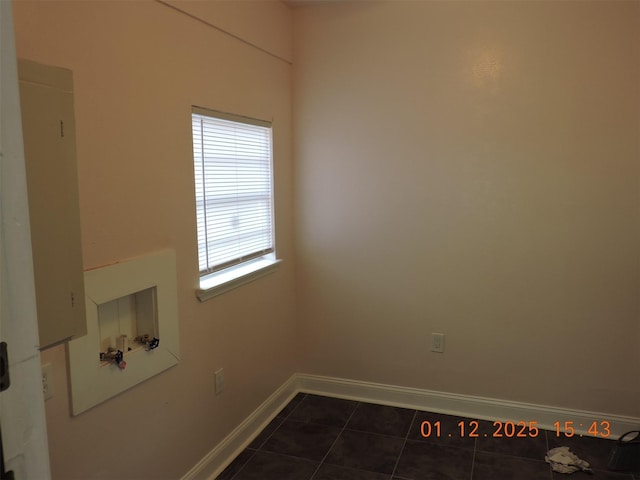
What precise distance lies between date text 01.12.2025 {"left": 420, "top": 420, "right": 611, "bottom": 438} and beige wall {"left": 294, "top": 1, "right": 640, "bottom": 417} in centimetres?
13

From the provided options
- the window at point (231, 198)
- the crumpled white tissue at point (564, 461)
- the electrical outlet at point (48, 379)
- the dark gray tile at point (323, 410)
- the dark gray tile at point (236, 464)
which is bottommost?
the dark gray tile at point (236, 464)

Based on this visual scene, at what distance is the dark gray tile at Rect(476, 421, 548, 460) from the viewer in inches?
106

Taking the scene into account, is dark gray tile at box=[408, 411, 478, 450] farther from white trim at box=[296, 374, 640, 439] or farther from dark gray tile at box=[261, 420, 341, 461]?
dark gray tile at box=[261, 420, 341, 461]

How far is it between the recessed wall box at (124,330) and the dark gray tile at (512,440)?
1772 millimetres

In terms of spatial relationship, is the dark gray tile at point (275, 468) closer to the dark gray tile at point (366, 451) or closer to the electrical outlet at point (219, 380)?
the dark gray tile at point (366, 451)

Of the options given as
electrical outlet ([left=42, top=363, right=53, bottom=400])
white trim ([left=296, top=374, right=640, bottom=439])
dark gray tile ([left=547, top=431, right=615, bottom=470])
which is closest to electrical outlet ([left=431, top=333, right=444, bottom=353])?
white trim ([left=296, top=374, right=640, bottom=439])

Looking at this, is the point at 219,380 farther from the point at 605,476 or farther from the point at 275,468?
the point at 605,476

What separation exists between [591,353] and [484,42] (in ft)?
6.09

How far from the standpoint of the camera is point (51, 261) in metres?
1.18

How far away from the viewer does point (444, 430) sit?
2938mm

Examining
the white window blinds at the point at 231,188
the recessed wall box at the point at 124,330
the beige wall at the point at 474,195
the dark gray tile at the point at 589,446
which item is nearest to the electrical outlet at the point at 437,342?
the beige wall at the point at 474,195

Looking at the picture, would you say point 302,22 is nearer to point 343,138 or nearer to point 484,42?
point 343,138

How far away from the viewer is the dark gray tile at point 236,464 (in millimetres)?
2521

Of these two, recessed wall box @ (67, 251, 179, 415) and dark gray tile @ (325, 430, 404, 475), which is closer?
recessed wall box @ (67, 251, 179, 415)
